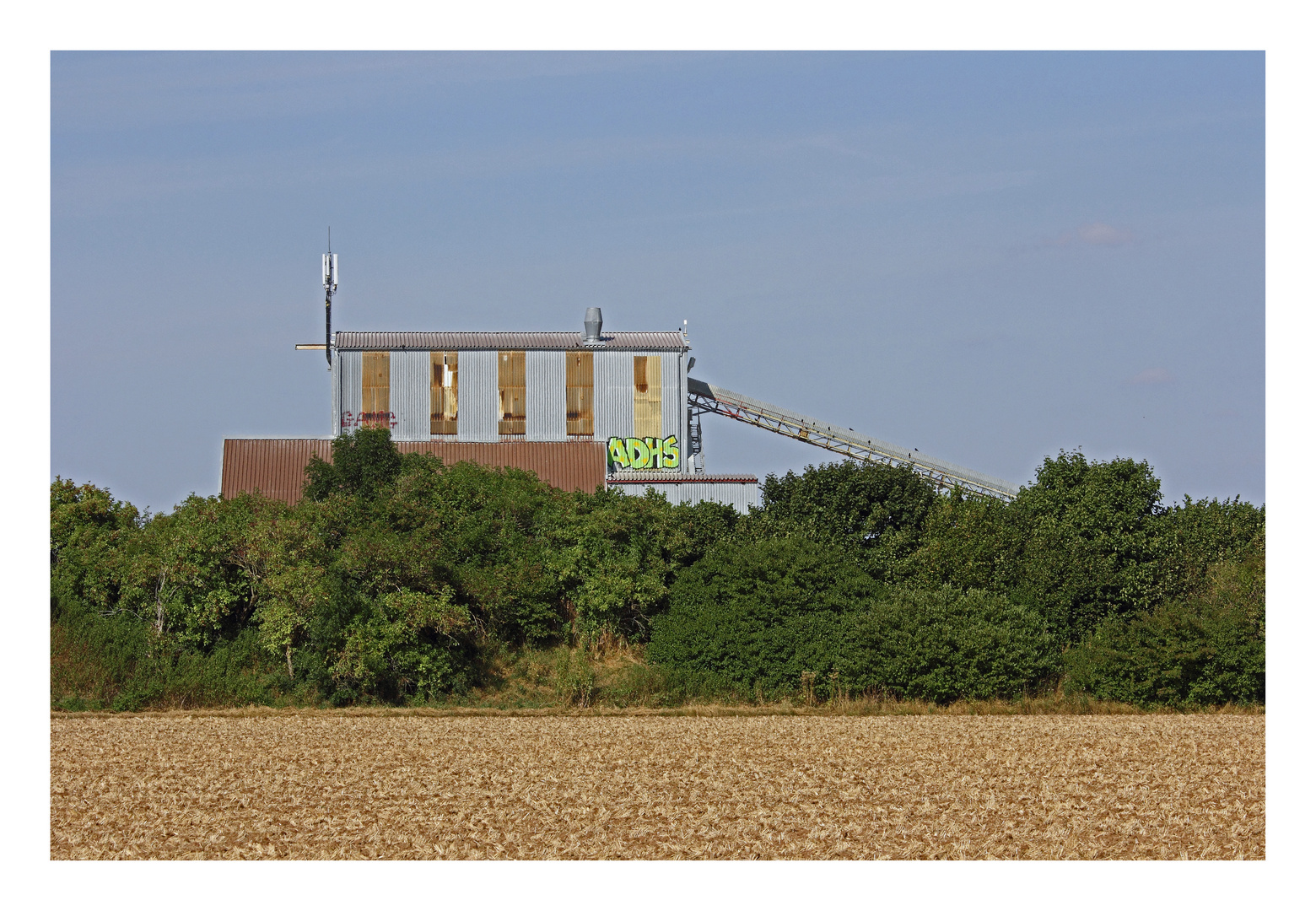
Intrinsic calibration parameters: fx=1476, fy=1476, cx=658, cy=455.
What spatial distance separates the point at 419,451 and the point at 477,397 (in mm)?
4577

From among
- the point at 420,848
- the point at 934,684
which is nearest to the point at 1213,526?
Answer: the point at 934,684

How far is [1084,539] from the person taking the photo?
51312 millimetres

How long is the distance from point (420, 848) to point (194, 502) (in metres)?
30.3

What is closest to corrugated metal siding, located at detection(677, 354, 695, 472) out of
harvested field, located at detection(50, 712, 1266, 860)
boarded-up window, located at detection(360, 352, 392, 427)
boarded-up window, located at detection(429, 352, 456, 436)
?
boarded-up window, located at detection(429, 352, 456, 436)

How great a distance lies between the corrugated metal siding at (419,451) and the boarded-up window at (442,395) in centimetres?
162

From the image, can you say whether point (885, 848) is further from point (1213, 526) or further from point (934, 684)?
point (1213, 526)

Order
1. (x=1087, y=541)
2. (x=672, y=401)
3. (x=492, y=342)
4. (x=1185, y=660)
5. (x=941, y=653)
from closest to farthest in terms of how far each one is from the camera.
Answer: (x=941, y=653) → (x=1185, y=660) → (x=1087, y=541) → (x=672, y=401) → (x=492, y=342)

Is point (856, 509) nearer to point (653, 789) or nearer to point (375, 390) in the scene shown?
point (375, 390)

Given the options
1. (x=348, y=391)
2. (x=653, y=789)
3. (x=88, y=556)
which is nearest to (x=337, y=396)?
(x=348, y=391)

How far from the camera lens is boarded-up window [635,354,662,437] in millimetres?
68938

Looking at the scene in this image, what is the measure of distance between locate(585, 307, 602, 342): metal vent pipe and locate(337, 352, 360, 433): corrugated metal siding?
1076 centimetres

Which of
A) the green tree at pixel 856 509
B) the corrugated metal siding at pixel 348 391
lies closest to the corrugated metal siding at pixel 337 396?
the corrugated metal siding at pixel 348 391

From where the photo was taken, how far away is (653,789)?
26.3 meters

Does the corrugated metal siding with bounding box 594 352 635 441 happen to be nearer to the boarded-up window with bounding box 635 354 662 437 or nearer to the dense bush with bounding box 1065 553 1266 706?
the boarded-up window with bounding box 635 354 662 437
